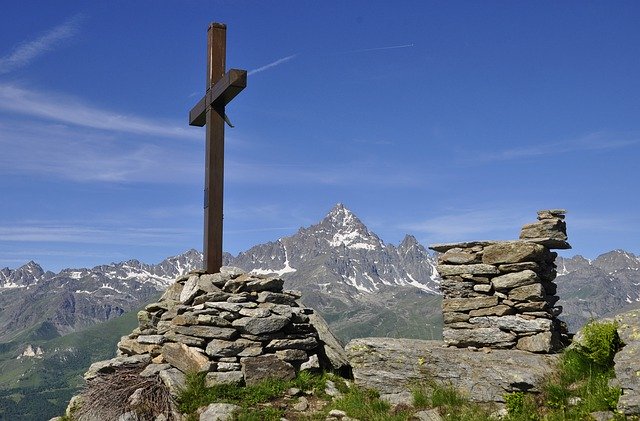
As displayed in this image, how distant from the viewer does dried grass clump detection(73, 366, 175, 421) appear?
12852 mm

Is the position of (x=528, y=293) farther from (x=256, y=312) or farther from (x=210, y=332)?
(x=210, y=332)

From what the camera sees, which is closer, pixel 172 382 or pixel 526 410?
pixel 526 410

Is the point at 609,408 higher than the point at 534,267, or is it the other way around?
the point at 534,267

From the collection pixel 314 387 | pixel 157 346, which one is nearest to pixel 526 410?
pixel 314 387

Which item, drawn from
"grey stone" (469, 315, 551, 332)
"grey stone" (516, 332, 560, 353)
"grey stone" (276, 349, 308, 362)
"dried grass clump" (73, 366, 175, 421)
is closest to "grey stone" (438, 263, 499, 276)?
"grey stone" (469, 315, 551, 332)

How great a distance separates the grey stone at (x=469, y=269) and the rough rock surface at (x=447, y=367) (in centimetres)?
184

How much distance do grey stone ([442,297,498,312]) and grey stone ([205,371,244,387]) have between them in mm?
5036

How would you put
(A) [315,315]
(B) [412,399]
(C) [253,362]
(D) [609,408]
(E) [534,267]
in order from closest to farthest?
(D) [609,408], (B) [412,399], (C) [253,362], (E) [534,267], (A) [315,315]

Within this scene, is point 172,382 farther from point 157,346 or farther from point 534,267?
point 534,267

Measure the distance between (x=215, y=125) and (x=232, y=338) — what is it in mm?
6285

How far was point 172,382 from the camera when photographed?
1334cm

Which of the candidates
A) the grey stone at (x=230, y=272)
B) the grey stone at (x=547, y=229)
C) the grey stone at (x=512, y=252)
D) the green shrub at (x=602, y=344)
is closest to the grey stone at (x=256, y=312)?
the grey stone at (x=230, y=272)

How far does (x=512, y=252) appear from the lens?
15.0 meters

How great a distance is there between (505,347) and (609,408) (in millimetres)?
3217
